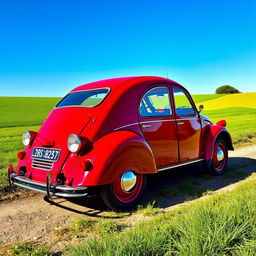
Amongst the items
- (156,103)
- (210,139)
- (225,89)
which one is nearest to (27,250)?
(156,103)

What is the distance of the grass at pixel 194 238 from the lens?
2152 millimetres

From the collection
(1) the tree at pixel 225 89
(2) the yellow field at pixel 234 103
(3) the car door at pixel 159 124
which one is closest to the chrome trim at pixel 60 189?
(3) the car door at pixel 159 124

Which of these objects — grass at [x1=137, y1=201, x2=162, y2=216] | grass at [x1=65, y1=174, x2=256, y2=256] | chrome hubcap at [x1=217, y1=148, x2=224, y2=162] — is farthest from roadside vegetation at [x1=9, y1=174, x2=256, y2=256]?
chrome hubcap at [x1=217, y1=148, x2=224, y2=162]

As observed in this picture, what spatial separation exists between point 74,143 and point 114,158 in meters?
0.56

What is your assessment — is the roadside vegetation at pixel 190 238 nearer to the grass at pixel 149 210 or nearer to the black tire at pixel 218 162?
the grass at pixel 149 210

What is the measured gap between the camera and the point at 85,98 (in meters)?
4.46

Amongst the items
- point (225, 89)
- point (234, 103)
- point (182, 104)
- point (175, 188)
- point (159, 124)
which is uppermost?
point (225, 89)

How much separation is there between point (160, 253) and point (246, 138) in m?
9.25

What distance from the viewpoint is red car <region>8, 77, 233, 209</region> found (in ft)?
11.1

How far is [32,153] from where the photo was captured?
13.1 ft

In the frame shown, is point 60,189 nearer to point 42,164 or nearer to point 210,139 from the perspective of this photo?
point 42,164

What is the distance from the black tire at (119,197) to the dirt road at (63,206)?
178 millimetres

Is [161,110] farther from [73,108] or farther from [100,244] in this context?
[100,244]

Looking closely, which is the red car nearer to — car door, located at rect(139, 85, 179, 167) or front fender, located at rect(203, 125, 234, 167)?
car door, located at rect(139, 85, 179, 167)
